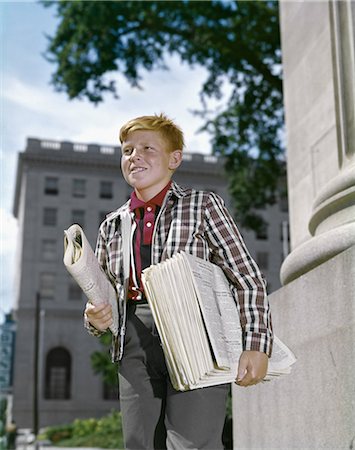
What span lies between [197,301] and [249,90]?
20.8 metres

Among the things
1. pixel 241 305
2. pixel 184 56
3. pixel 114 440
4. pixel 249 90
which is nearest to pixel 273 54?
pixel 249 90

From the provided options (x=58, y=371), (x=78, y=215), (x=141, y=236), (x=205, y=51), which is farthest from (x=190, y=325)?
(x=78, y=215)

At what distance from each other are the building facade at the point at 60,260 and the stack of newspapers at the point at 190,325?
179 ft

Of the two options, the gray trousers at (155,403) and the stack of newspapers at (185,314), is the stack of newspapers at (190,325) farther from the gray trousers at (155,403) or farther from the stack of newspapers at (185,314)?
the gray trousers at (155,403)

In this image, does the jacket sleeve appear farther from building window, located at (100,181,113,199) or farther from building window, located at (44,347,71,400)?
building window, located at (100,181,113,199)

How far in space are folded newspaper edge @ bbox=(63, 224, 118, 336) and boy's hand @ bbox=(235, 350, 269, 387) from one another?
57 centimetres

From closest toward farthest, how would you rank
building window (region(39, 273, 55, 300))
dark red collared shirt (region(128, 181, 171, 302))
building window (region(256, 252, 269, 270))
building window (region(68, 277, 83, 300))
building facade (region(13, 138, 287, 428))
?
dark red collared shirt (region(128, 181, 171, 302)), building facade (region(13, 138, 287, 428)), building window (region(39, 273, 55, 300)), building window (region(68, 277, 83, 300)), building window (region(256, 252, 269, 270))

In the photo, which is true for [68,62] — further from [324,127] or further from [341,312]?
[341,312]

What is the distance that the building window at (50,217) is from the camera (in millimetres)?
63625

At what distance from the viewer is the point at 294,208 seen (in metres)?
5.98

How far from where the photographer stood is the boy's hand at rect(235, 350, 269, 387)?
258cm

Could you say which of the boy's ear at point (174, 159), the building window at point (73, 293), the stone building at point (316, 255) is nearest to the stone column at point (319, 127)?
the stone building at point (316, 255)

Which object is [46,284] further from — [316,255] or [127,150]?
[127,150]

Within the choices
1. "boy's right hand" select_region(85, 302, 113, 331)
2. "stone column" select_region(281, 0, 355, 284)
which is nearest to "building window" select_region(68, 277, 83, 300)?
"stone column" select_region(281, 0, 355, 284)
